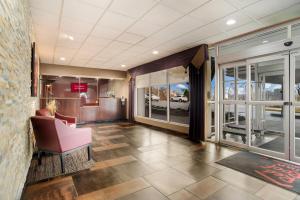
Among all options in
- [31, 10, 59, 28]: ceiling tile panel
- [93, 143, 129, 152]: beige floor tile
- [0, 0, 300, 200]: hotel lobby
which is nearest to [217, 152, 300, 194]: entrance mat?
[0, 0, 300, 200]: hotel lobby

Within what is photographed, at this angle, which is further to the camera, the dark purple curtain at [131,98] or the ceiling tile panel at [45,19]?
the dark purple curtain at [131,98]

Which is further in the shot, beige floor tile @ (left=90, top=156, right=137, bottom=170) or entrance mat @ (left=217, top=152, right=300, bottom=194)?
beige floor tile @ (left=90, top=156, right=137, bottom=170)

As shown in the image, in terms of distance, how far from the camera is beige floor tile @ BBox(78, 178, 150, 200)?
2.17 metres

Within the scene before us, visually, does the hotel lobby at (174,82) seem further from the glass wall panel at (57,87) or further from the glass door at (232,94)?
the glass wall panel at (57,87)

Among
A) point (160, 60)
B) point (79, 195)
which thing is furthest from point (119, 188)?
point (160, 60)

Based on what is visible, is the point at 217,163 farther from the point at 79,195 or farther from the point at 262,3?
the point at 262,3

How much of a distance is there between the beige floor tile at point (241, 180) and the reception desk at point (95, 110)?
686 centimetres

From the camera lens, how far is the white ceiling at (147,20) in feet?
9.07

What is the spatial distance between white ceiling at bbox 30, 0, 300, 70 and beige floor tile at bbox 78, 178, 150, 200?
9.70 feet

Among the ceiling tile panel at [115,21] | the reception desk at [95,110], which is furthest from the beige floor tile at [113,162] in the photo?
the reception desk at [95,110]

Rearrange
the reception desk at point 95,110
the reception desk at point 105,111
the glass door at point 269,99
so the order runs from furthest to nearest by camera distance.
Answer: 1. the reception desk at point 105,111
2. the reception desk at point 95,110
3. the glass door at point 269,99

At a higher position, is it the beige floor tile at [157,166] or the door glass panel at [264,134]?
the door glass panel at [264,134]

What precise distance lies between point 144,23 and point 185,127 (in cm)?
365

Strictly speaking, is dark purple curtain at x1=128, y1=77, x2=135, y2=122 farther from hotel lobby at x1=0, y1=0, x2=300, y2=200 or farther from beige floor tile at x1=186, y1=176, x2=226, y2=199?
beige floor tile at x1=186, y1=176, x2=226, y2=199
